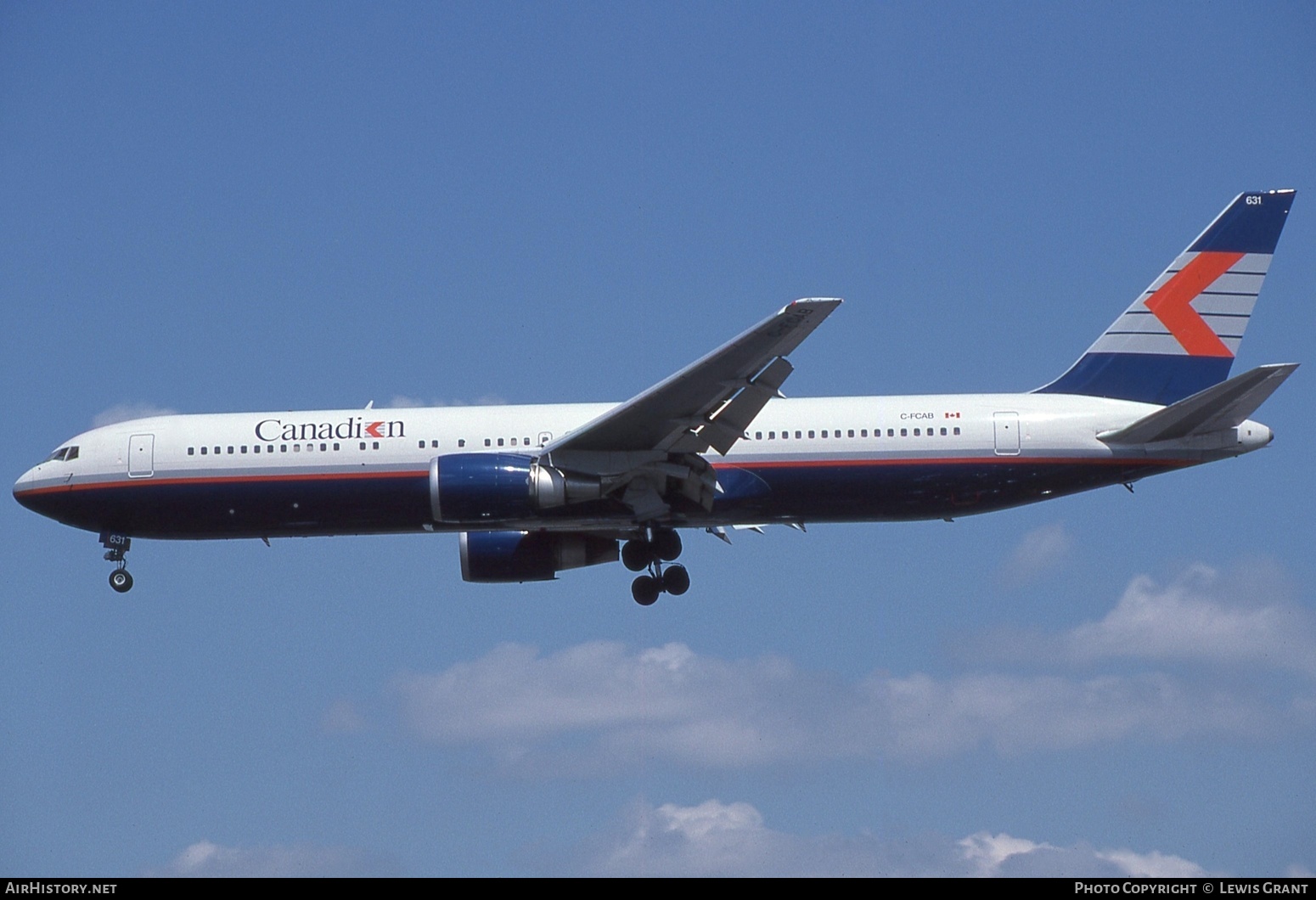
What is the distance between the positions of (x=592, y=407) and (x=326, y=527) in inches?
217

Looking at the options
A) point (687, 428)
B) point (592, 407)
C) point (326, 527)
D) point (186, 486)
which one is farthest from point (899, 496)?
point (186, 486)

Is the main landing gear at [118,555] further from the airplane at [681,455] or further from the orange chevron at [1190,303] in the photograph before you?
the orange chevron at [1190,303]

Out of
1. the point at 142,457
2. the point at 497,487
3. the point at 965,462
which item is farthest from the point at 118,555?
the point at 965,462

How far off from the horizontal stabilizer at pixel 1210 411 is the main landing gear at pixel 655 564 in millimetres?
8106

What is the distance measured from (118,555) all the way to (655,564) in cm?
1059

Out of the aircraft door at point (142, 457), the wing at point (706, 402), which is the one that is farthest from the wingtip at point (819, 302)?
the aircraft door at point (142, 457)

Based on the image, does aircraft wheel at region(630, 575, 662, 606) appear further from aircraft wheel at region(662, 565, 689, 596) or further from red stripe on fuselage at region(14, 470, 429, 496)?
red stripe on fuselage at region(14, 470, 429, 496)

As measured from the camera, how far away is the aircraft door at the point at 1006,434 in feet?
94.9

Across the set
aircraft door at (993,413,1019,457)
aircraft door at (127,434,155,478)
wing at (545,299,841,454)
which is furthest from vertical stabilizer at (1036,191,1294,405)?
aircraft door at (127,434,155,478)

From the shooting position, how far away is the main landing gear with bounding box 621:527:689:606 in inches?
1186

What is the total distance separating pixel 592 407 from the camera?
101ft

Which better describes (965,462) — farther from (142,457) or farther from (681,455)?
(142,457)

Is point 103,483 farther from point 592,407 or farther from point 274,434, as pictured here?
point 592,407

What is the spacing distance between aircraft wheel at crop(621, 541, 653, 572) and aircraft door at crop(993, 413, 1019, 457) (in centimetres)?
674
